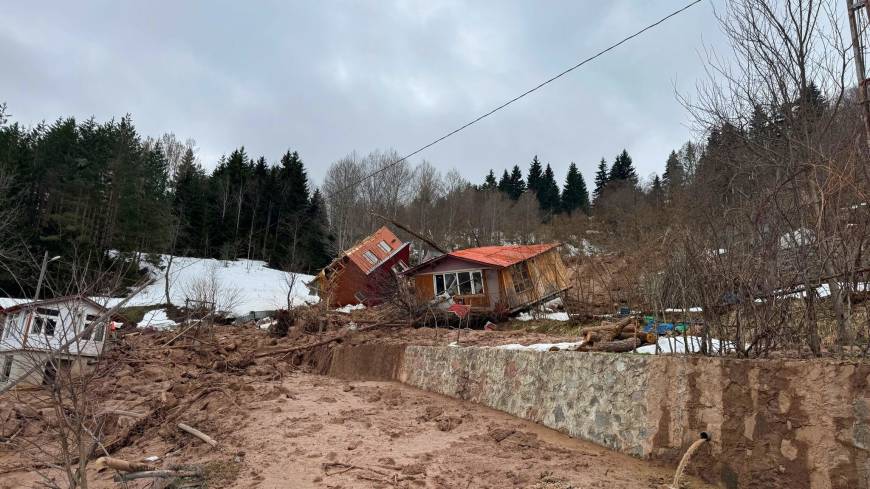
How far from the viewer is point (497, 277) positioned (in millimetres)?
24156

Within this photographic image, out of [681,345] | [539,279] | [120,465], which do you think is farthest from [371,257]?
[681,345]

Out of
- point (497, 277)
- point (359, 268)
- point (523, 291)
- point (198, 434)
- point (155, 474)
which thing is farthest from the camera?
point (359, 268)

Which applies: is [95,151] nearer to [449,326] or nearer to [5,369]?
[5,369]

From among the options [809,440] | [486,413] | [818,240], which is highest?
[818,240]

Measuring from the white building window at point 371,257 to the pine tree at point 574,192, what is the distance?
112 feet

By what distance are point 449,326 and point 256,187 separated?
135 ft

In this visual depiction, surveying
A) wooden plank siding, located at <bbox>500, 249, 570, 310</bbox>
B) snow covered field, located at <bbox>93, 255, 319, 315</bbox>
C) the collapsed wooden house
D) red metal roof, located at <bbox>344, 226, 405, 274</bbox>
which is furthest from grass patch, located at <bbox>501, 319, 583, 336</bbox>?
snow covered field, located at <bbox>93, 255, 319, 315</bbox>

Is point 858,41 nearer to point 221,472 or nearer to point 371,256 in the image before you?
point 221,472

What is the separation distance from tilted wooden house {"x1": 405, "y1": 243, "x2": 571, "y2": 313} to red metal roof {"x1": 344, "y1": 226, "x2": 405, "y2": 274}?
18.9 ft

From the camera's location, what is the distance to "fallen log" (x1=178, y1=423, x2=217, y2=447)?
7.85 meters

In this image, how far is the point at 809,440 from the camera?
3.95 m

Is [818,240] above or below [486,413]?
above

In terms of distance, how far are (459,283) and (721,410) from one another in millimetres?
20612

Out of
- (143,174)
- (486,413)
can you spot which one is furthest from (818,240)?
(143,174)
